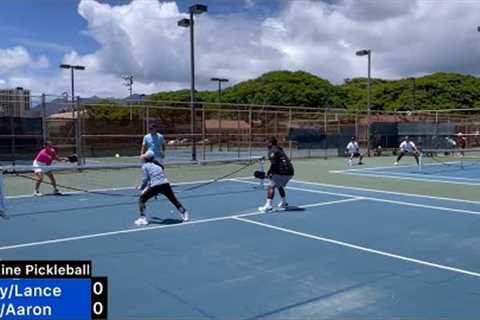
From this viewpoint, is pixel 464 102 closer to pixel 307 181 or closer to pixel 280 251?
pixel 307 181

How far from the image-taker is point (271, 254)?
7480 millimetres

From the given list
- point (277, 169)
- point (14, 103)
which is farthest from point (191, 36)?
point (277, 169)

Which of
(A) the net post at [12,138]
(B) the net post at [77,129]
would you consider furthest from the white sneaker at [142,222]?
(A) the net post at [12,138]

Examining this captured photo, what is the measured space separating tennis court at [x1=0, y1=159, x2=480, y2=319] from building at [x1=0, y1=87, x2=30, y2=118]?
423 inches

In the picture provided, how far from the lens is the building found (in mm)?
22667

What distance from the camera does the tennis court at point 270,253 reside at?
541 centimetres

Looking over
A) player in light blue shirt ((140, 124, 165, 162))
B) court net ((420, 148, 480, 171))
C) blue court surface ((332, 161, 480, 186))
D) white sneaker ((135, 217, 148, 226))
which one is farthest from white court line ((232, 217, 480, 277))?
court net ((420, 148, 480, 171))

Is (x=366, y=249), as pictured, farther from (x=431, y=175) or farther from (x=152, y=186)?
(x=431, y=175)

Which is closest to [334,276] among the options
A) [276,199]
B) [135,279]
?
[135,279]

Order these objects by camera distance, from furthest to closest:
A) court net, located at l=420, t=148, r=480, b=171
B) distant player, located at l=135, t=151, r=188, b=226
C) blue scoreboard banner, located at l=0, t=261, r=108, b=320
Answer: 1. court net, located at l=420, t=148, r=480, b=171
2. distant player, located at l=135, t=151, r=188, b=226
3. blue scoreboard banner, located at l=0, t=261, r=108, b=320

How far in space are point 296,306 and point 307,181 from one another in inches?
505

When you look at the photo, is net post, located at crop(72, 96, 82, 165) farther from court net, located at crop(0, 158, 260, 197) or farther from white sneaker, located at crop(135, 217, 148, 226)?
white sneaker, located at crop(135, 217, 148, 226)

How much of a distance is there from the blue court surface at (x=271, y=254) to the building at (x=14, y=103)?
11101mm

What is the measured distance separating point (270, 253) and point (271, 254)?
0.20 feet
